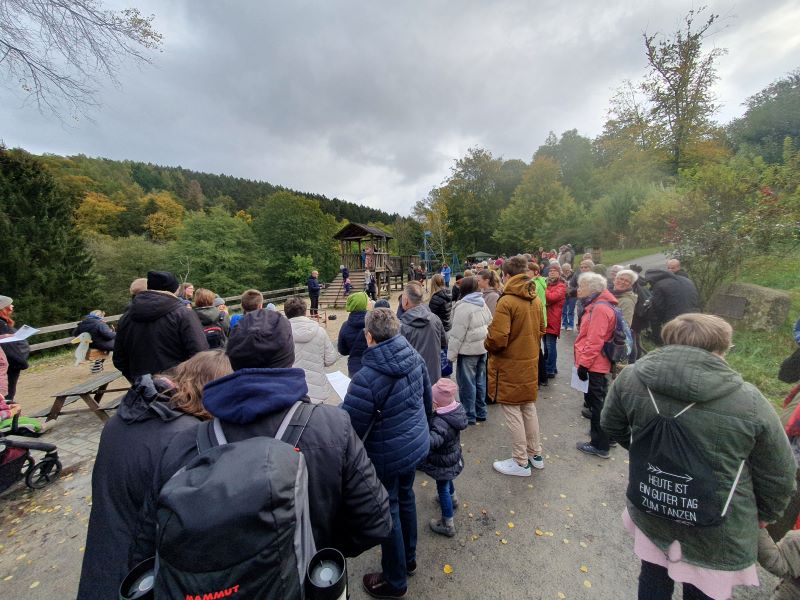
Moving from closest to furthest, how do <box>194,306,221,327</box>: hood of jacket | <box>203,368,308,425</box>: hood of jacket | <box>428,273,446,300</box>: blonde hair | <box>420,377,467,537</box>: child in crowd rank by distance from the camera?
<box>203,368,308,425</box>: hood of jacket, <box>420,377,467,537</box>: child in crowd, <box>194,306,221,327</box>: hood of jacket, <box>428,273,446,300</box>: blonde hair

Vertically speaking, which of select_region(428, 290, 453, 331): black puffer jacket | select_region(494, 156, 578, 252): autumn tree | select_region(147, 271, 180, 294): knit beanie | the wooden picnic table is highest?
select_region(494, 156, 578, 252): autumn tree

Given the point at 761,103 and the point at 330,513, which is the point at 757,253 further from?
the point at 761,103

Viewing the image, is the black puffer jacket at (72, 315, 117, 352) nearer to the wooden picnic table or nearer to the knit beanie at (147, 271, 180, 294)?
the wooden picnic table

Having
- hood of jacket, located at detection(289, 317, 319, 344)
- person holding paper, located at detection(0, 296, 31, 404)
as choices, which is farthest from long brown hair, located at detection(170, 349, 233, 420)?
person holding paper, located at detection(0, 296, 31, 404)

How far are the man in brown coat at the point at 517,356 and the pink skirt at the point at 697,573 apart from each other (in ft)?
5.34

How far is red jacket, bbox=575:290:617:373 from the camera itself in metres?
3.43

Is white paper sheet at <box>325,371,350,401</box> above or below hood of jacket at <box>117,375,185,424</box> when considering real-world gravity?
below

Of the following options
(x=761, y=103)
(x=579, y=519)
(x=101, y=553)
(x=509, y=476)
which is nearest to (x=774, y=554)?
(x=579, y=519)

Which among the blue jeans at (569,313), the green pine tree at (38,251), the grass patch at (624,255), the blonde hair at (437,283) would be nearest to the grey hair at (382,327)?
the blonde hair at (437,283)

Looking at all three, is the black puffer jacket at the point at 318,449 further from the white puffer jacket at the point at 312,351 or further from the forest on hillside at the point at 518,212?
the forest on hillside at the point at 518,212

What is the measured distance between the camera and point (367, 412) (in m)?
1.97

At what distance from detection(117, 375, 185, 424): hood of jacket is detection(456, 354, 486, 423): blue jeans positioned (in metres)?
3.25

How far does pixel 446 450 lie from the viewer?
102 inches

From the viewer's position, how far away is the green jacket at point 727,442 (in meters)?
1.40
